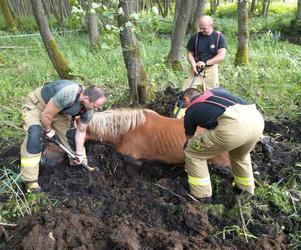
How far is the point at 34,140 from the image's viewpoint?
4.44 metres

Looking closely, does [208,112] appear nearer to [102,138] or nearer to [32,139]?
[102,138]

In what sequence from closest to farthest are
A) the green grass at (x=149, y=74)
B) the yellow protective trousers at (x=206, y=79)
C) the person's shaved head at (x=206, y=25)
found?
the person's shaved head at (x=206, y=25) < the yellow protective trousers at (x=206, y=79) < the green grass at (x=149, y=74)

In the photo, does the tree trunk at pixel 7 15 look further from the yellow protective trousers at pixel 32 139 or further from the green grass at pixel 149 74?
the yellow protective trousers at pixel 32 139

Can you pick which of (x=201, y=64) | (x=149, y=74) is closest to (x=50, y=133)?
(x=201, y=64)

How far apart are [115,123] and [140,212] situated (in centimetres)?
154

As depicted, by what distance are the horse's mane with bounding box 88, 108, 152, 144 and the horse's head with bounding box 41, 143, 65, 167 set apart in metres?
0.49

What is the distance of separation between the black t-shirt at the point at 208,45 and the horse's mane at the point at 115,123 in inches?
81.1

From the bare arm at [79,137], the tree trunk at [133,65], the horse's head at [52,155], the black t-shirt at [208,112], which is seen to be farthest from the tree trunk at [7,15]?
the black t-shirt at [208,112]

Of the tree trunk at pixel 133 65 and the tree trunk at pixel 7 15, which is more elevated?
the tree trunk at pixel 133 65

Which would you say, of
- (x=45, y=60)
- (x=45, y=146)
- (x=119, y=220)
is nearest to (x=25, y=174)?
(x=45, y=146)

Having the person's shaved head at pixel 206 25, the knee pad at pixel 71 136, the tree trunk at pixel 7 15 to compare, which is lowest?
the tree trunk at pixel 7 15

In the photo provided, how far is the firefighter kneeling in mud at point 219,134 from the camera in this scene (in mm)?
3867

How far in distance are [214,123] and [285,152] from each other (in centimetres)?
186

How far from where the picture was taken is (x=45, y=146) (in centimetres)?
518
